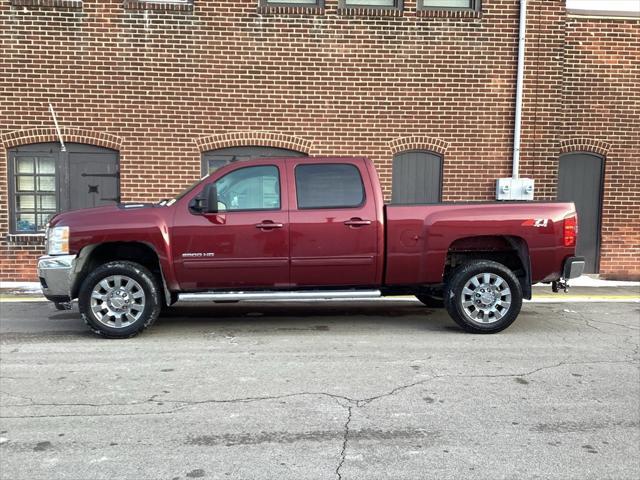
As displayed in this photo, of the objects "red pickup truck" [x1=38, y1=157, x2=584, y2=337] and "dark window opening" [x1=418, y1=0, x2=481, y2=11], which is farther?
"dark window opening" [x1=418, y1=0, x2=481, y2=11]

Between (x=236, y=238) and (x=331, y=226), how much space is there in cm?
104

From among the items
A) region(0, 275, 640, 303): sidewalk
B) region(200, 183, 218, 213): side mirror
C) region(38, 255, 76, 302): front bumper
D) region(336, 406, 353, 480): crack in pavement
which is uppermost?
region(200, 183, 218, 213): side mirror

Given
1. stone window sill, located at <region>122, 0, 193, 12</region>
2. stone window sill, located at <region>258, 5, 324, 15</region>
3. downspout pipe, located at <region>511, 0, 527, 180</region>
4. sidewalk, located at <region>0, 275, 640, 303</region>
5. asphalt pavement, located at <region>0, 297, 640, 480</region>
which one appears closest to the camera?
asphalt pavement, located at <region>0, 297, 640, 480</region>

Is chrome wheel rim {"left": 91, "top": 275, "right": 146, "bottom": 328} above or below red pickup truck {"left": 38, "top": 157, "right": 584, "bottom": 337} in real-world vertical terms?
below

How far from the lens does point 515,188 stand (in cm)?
1027

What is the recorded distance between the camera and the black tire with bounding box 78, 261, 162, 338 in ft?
19.5

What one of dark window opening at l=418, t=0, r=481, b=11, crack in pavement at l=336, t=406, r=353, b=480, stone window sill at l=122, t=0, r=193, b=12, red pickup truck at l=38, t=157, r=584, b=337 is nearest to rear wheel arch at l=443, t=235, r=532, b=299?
red pickup truck at l=38, t=157, r=584, b=337

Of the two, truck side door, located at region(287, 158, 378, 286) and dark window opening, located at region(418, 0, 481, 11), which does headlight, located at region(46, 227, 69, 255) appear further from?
dark window opening, located at region(418, 0, 481, 11)

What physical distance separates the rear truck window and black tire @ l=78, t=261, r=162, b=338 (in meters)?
1.83

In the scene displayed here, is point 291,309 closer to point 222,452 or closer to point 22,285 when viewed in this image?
point 222,452

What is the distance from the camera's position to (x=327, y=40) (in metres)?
10.1

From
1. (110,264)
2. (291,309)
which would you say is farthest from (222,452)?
(291,309)

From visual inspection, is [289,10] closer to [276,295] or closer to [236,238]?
[236,238]

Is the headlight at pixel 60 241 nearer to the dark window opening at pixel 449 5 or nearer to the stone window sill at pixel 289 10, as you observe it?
the stone window sill at pixel 289 10
